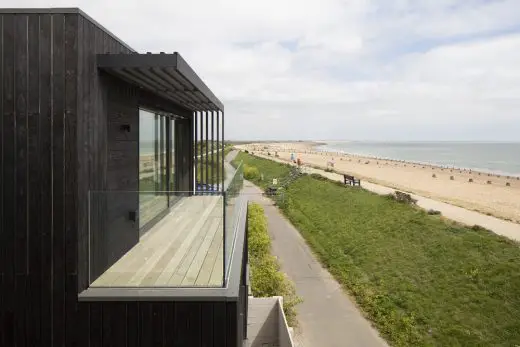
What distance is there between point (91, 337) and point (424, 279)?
15.1 m

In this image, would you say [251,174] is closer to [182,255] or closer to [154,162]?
[154,162]

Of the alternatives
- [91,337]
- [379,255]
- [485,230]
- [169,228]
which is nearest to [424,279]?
[379,255]

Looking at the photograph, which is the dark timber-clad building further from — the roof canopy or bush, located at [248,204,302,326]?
bush, located at [248,204,302,326]

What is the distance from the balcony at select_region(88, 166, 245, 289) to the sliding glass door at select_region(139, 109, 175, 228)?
0.03 m

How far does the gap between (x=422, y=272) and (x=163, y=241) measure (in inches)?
576

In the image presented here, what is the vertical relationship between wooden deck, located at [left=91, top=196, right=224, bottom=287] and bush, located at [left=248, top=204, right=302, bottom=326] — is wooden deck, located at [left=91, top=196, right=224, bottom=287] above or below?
→ above

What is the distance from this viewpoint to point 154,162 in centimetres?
946

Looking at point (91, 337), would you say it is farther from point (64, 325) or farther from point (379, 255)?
point (379, 255)

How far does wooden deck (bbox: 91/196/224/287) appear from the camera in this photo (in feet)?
17.7

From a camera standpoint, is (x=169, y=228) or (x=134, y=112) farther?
(x=134, y=112)

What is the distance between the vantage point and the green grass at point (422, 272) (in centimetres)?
1362

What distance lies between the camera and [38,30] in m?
5.11

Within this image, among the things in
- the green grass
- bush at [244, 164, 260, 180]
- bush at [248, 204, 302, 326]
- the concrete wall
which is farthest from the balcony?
bush at [244, 164, 260, 180]

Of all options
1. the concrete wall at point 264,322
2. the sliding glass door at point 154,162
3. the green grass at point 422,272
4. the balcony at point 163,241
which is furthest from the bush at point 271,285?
the balcony at point 163,241
